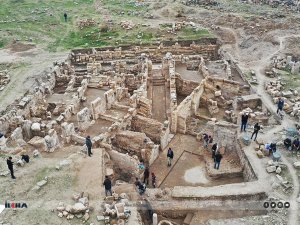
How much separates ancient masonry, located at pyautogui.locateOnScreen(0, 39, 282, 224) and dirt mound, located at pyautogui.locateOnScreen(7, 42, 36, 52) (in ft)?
18.5

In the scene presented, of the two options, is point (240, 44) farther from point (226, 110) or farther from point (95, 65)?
point (95, 65)

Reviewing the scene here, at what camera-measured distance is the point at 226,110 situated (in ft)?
90.3

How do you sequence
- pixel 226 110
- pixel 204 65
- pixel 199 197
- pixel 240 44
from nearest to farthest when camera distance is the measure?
1. pixel 199 197
2. pixel 226 110
3. pixel 204 65
4. pixel 240 44

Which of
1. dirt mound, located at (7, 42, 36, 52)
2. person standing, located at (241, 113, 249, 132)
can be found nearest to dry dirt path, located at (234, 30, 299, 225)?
person standing, located at (241, 113, 249, 132)

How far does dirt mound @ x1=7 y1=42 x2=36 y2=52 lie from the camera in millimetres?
38434

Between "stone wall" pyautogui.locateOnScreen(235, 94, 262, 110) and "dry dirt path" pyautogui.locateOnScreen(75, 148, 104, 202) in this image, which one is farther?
"stone wall" pyautogui.locateOnScreen(235, 94, 262, 110)

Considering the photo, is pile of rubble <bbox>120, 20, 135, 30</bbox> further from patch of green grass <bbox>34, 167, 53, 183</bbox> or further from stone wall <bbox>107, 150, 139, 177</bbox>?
patch of green grass <bbox>34, 167, 53, 183</bbox>

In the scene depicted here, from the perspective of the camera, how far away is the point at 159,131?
2402 cm

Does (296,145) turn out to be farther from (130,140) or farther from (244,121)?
(130,140)

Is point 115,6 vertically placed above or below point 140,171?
above

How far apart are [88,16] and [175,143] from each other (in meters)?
28.1

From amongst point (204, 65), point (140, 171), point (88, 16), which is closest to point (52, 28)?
point (88, 16)

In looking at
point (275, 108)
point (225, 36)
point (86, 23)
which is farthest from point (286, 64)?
point (86, 23)

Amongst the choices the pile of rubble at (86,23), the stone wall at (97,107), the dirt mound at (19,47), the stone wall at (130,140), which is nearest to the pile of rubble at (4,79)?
the dirt mound at (19,47)
